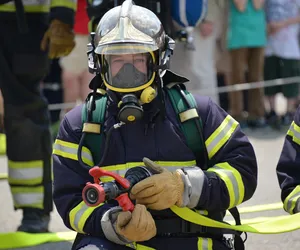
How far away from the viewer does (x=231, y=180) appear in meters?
3.10

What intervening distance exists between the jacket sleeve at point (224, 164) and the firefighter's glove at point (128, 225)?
0.84 ft

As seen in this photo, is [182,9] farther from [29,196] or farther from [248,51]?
[248,51]

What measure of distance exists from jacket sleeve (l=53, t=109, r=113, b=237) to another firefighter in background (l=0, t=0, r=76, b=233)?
1316 millimetres

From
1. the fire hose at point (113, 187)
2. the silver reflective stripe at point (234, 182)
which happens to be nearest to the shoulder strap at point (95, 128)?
the fire hose at point (113, 187)

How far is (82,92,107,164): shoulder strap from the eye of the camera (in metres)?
3.16

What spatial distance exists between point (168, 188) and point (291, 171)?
66cm

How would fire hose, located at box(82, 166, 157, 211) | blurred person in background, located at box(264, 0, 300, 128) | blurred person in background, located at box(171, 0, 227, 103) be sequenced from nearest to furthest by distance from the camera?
fire hose, located at box(82, 166, 157, 211) → blurred person in background, located at box(171, 0, 227, 103) → blurred person in background, located at box(264, 0, 300, 128)

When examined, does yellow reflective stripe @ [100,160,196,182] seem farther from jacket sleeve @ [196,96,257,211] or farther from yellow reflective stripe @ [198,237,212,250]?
yellow reflective stripe @ [198,237,212,250]

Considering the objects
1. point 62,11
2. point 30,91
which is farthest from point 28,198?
point 62,11

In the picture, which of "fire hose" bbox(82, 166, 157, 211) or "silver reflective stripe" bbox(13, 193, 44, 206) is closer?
"fire hose" bbox(82, 166, 157, 211)

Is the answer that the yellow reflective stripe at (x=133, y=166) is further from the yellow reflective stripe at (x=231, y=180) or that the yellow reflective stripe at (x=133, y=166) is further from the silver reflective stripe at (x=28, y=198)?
the silver reflective stripe at (x=28, y=198)

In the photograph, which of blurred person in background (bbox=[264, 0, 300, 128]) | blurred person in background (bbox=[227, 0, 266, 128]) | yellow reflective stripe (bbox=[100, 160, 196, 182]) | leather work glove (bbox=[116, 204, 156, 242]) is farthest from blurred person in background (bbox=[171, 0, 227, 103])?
leather work glove (bbox=[116, 204, 156, 242])

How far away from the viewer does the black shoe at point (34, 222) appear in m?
4.55

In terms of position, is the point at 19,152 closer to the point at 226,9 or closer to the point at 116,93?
the point at 116,93
